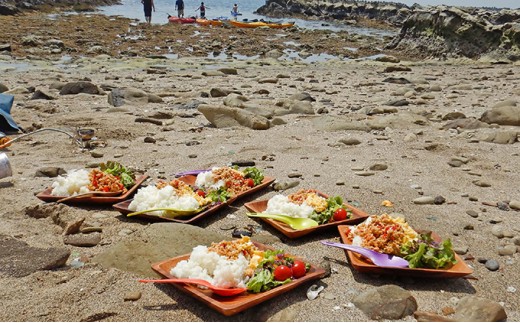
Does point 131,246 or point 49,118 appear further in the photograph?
A: point 49,118

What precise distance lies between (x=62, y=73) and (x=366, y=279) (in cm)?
1412

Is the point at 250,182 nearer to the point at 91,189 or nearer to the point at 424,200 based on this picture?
the point at 91,189

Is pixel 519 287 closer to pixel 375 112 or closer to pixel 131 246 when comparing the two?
pixel 131 246

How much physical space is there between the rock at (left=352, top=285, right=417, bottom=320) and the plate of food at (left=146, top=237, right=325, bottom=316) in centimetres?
38

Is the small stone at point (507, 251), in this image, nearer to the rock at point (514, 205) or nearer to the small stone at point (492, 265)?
Result: the small stone at point (492, 265)

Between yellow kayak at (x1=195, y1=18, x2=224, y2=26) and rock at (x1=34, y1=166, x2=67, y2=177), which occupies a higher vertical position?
yellow kayak at (x1=195, y1=18, x2=224, y2=26)

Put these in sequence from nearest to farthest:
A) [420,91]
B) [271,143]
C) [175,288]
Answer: [175,288] → [271,143] → [420,91]

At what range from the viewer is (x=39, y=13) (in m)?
36.8

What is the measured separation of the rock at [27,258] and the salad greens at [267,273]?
1.45 meters

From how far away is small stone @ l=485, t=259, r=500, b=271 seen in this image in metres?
3.73

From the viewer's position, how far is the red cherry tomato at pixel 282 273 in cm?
322

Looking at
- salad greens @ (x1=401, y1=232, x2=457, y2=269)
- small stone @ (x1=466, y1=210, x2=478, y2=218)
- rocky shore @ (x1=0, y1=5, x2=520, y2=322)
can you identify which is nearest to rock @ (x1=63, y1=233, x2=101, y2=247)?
rocky shore @ (x1=0, y1=5, x2=520, y2=322)

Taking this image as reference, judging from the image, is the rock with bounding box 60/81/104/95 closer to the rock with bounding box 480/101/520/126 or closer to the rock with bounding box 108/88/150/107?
the rock with bounding box 108/88/150/107

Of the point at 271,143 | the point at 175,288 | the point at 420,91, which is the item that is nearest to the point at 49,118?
the point at 271,143
